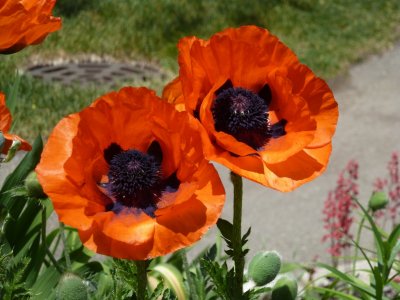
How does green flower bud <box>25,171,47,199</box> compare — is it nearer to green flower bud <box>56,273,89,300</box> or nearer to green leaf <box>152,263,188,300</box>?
green flower bud <box>56,273,89,300</box>

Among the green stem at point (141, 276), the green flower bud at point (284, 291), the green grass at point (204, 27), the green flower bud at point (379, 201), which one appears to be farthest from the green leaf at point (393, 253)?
the green grass at point (204, 27)

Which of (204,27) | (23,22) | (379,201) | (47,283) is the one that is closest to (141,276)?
(23,22)

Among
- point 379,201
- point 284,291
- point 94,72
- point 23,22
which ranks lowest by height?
point 94,72

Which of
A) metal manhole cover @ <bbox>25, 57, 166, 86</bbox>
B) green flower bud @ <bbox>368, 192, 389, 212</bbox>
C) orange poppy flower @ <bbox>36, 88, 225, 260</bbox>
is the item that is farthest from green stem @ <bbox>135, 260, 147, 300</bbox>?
metal manhole cover @ <bbox>25, 57, 166, 86</bbox>

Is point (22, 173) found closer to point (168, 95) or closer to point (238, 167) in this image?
point (168, 95)

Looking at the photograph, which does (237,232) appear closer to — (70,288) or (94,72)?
(70,288)

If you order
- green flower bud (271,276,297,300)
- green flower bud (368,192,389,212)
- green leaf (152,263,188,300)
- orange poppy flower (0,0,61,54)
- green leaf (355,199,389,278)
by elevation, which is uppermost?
orange poppy flower (0,0,61,54)
